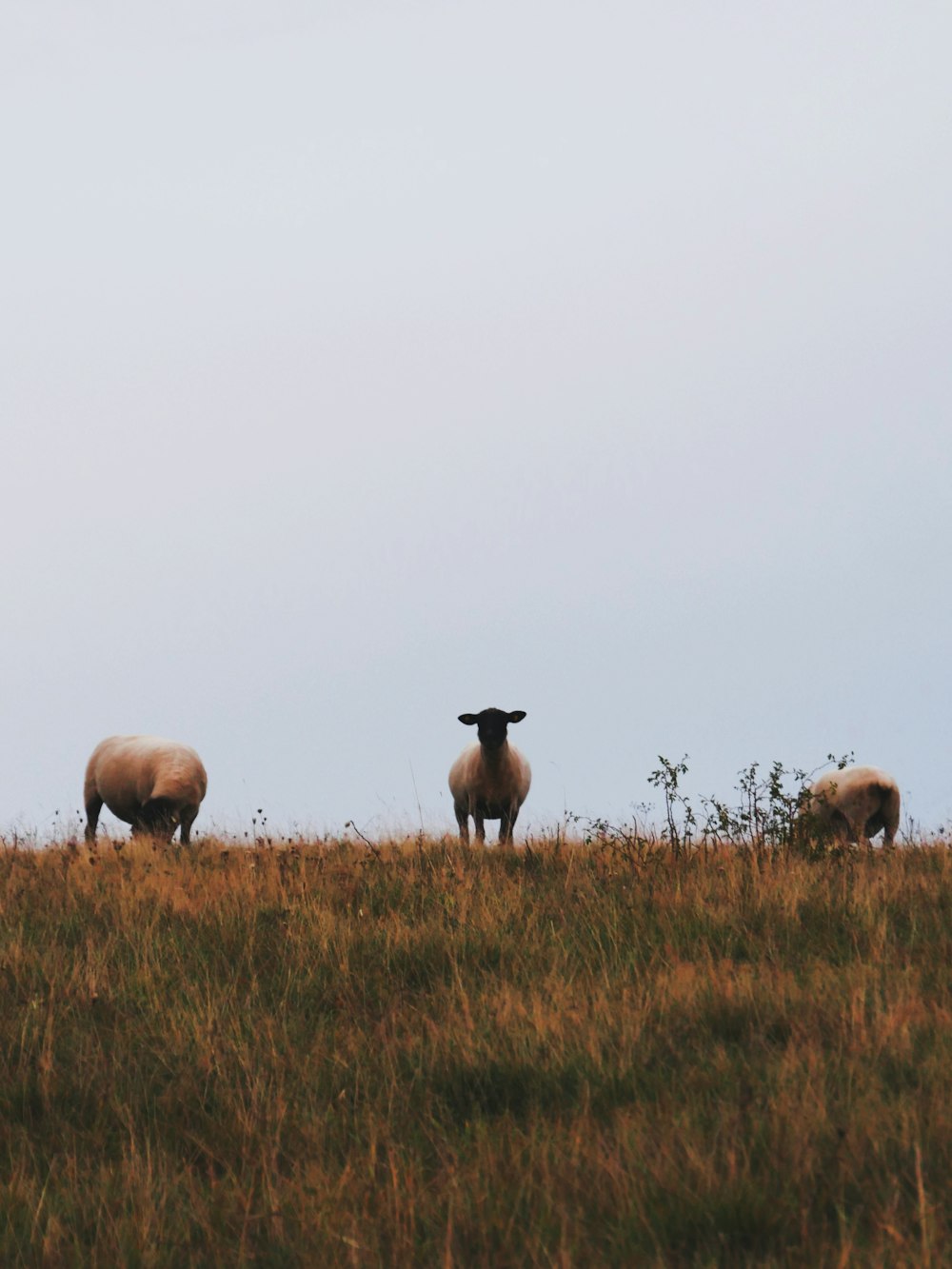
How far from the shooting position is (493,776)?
14.9m

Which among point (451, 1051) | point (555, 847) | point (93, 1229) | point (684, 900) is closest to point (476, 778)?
point (555, 847)

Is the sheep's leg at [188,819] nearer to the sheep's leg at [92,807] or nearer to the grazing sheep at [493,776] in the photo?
the sheep's leg at [92,807]

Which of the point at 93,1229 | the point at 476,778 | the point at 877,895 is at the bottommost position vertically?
the point at 93,1229

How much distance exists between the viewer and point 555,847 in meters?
8.98

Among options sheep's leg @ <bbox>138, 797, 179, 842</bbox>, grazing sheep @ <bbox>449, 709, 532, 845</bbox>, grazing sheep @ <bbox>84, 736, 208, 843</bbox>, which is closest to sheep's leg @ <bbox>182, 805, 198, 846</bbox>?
grazing sheep @ <bbox>84, 736, 208, 843</bbox>

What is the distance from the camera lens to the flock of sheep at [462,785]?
14.7 meters

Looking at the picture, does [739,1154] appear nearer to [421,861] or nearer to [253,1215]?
[253,1215]

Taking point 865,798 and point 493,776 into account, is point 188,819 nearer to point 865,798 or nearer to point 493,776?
point 493,776

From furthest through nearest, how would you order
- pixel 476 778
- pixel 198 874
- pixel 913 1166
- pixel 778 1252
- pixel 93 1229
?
pixel 476 778 → pixel 198 874 → pixel 93 1229 → pixel 913 1166 → pixel 778 1252

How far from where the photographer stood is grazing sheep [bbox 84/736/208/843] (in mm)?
14859

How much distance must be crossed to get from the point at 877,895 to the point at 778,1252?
149 inches

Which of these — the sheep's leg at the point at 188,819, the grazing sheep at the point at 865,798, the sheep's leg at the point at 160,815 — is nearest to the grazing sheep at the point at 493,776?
the sheep's leg at the point at 188,819

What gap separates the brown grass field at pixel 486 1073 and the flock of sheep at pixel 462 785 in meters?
7.35

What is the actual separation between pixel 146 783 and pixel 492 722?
4971 millimetres
